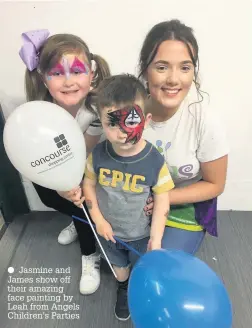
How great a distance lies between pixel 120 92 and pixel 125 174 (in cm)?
26

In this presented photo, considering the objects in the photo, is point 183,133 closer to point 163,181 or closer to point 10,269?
point 163,181

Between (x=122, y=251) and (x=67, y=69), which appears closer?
(x=67, y=69)

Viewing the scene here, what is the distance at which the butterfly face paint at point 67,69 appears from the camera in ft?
3.49

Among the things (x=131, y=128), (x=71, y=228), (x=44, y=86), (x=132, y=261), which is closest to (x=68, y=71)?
(x=44, y=86)

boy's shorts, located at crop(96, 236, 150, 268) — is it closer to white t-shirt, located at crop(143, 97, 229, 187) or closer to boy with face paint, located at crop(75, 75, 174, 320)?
boy with face paint, located at crop(75, 75, 174, 320)

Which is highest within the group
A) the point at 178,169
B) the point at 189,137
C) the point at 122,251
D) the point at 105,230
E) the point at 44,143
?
the point at 44,143

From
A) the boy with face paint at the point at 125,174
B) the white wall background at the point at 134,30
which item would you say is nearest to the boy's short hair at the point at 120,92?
the boy with face paint at the point at 125,174

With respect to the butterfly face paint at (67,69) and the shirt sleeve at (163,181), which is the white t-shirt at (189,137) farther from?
the butterfly face paint at (67,69)

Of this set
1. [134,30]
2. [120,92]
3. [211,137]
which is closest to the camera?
[120,92]

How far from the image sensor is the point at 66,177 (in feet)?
3.38

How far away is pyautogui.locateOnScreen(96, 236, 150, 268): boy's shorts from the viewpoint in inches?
48.1

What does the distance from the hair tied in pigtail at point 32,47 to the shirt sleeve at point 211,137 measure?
60cm

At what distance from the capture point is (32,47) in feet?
3.61

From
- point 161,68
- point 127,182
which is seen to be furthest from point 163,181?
point 161,68
